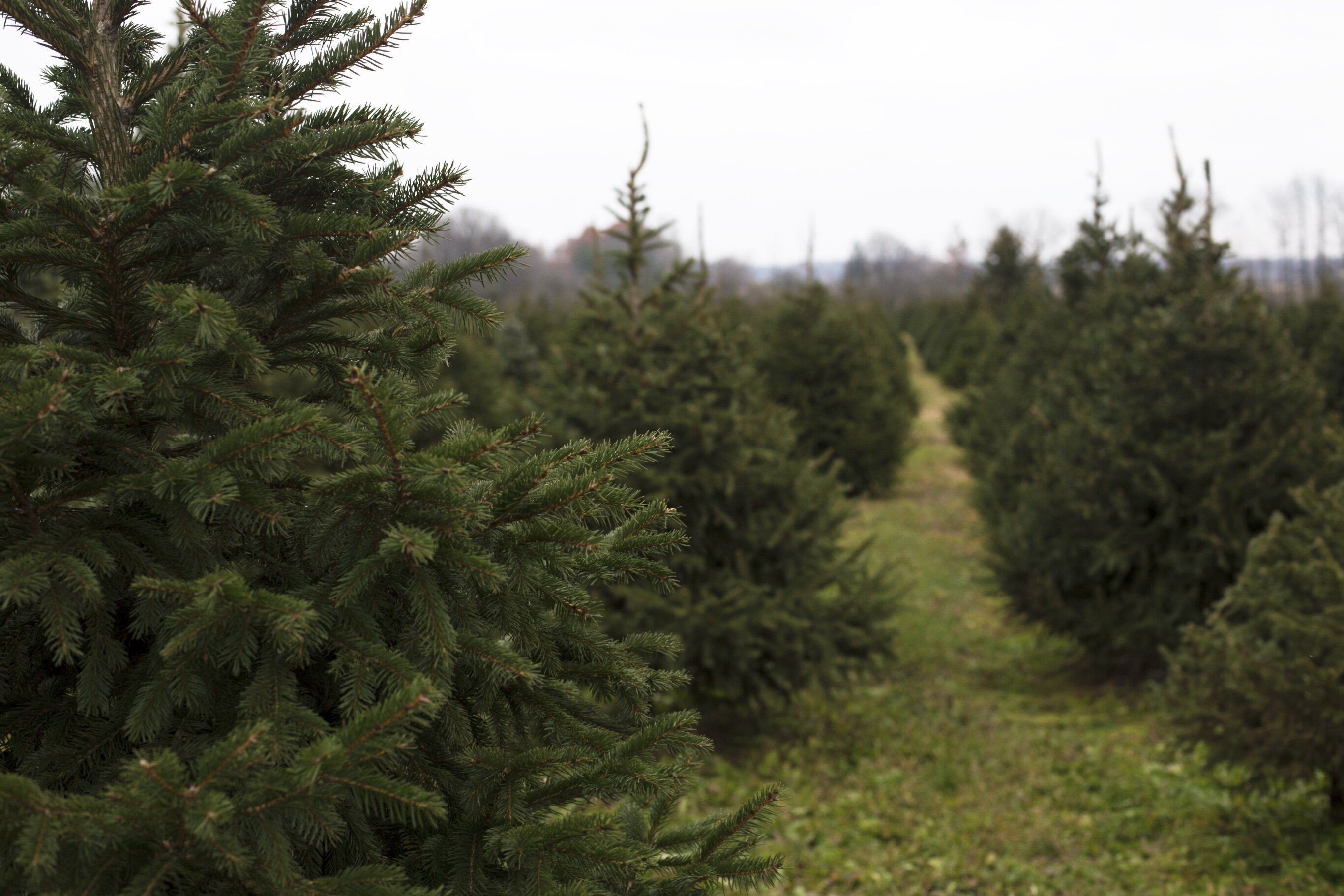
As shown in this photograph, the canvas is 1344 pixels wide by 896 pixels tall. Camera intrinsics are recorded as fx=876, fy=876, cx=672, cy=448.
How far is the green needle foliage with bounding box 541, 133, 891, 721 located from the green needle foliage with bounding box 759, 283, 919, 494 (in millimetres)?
8461

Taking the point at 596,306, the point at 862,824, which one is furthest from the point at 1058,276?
the point at 862,824

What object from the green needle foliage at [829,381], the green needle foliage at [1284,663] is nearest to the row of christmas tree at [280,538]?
the green needle foliage at [1284,663]

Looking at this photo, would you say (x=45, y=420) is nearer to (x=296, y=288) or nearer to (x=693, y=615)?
(x=296, y=288)

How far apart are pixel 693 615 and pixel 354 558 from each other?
511 centimetres

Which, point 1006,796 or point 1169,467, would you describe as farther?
point 1169,467

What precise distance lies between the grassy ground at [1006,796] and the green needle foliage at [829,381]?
23.1ft

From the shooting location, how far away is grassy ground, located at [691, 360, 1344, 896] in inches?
220

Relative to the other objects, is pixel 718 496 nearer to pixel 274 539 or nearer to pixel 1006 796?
pixel 1006 796

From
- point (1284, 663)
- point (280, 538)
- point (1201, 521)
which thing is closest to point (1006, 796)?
point (1284, 663)

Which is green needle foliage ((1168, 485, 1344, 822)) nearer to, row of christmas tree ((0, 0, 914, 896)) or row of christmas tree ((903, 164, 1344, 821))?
row of christmas tree ((903, 164, 1344, 821))

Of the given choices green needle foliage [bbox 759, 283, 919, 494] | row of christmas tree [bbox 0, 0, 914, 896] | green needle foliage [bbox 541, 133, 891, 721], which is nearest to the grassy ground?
green needle foliage [bbox 541, 133, 891, 721]

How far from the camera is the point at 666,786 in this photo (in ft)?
6.97

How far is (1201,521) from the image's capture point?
779 cm

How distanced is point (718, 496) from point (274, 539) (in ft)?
17.7
